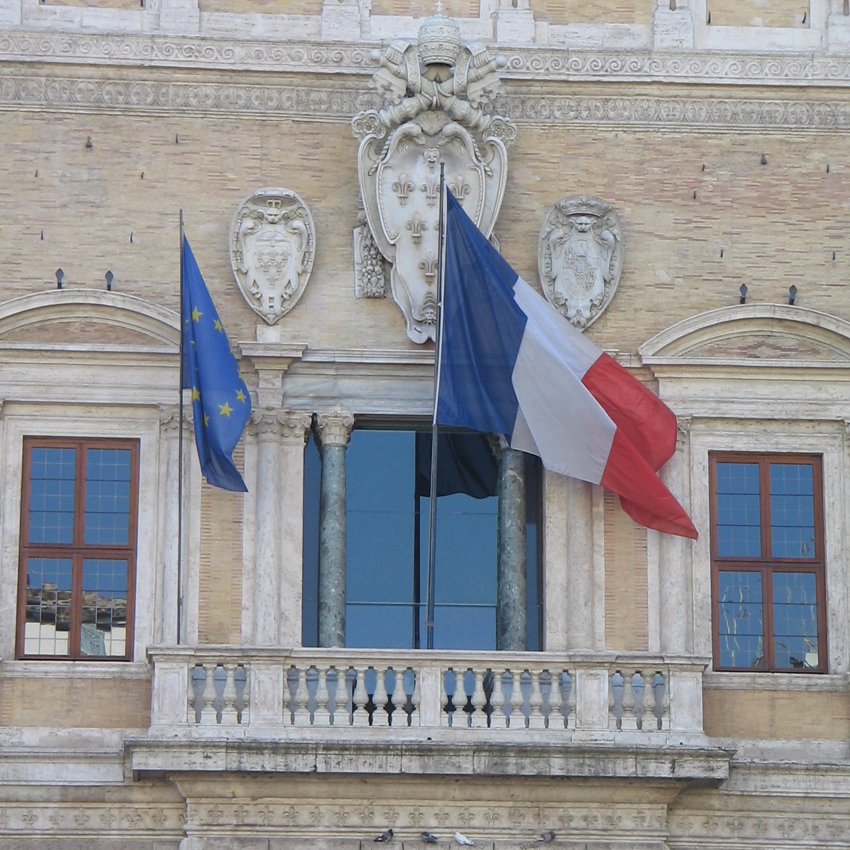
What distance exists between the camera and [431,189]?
22.5 metres

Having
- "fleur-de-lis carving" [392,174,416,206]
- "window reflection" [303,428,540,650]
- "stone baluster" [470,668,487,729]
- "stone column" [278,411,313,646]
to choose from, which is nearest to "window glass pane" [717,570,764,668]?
"window reflection" [303,428,540,650]

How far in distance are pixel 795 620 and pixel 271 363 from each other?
194 inches

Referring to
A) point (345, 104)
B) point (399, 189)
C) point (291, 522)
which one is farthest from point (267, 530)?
point (345, 104)

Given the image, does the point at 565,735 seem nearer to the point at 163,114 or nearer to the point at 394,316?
the point at 394,316

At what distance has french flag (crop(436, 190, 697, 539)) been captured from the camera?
71.5 ft

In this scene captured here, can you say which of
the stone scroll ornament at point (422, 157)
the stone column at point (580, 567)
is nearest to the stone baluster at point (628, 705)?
the stone column at point (580, 567)

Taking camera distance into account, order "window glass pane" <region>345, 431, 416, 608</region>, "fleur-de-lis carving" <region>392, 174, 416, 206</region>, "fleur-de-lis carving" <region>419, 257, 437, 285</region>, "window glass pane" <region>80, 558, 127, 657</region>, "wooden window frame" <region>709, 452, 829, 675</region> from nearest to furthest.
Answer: "window glass pane" <region>80, 558, 127, 657</region>, "wooden window frame" <region>709, 452, 829, 675</region>, "fleur-de-lis carving" <region>419, 257, 437, 285</region>, "fleur-de-lis carving" <region>392, 174, 416, 206</region>, "window glass pane" <region>345, 431, 416, 608</region>

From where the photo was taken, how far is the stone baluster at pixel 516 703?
2109cm

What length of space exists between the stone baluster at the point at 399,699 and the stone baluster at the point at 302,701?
69 centimetres

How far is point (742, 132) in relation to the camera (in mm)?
23016

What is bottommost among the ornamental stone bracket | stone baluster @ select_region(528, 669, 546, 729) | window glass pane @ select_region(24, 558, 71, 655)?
stone baluster @ select_region(528, 669, 546, 729)

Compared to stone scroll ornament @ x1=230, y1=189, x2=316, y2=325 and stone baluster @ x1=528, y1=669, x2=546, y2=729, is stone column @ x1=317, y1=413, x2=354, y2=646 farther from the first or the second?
stone baluster @ x1=528, y1=669, x2=546, y2=729

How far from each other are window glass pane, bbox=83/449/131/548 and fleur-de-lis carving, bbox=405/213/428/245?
3121mm

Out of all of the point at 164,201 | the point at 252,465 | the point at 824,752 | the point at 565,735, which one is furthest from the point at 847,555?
the point at 164,201
